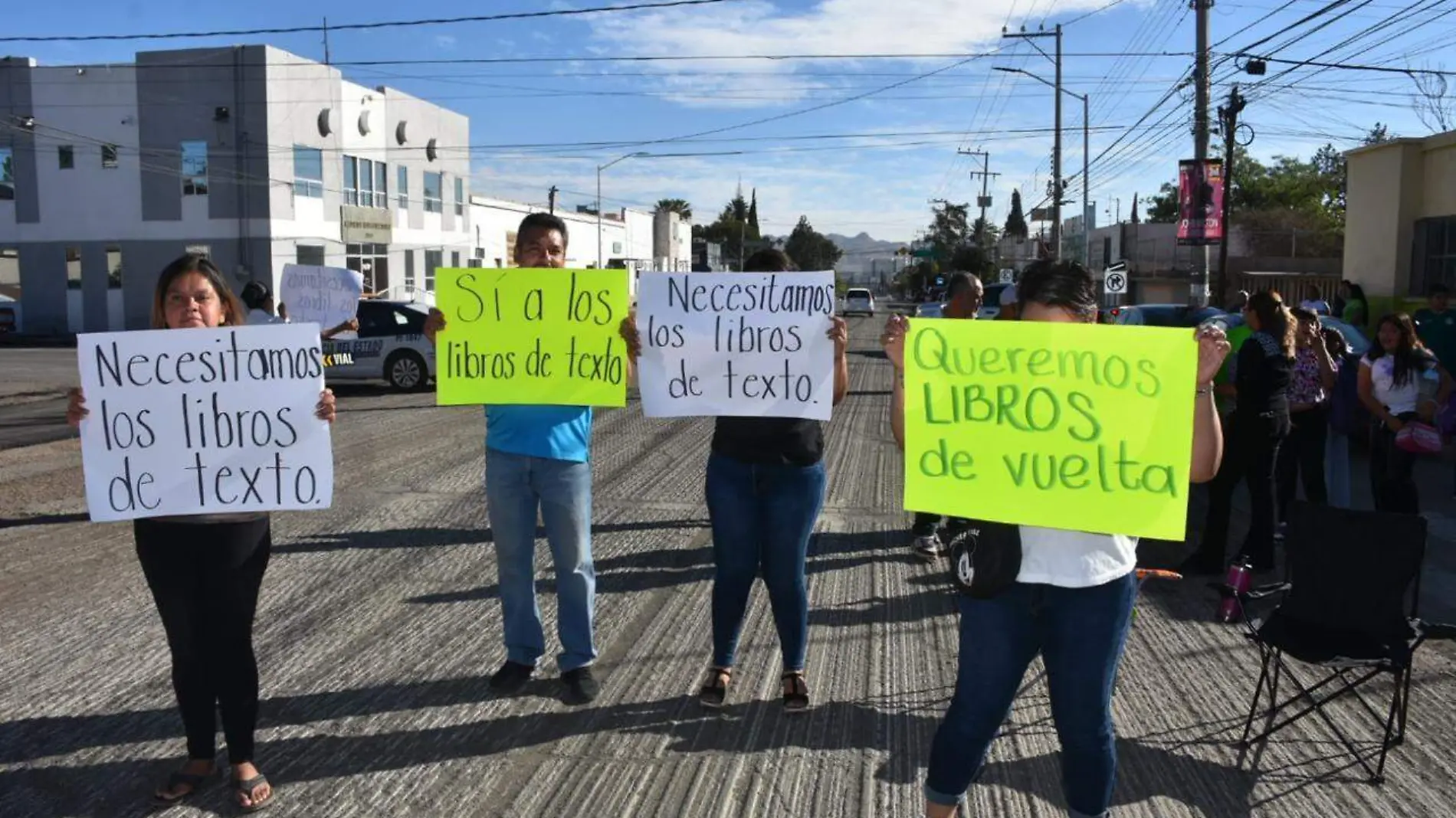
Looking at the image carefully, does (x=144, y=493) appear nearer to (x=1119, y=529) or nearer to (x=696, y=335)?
(x=696, y=335)

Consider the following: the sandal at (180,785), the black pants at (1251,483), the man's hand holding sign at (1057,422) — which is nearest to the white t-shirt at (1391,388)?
the black pants at (1251,483)

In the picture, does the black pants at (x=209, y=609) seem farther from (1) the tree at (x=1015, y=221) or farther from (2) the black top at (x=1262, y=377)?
(1) the tree at (x=1015, y=221)

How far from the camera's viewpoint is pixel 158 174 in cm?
3912

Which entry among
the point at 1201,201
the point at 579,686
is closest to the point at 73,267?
the point at 1201,201

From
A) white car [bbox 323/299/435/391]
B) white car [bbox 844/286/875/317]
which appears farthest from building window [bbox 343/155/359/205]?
white car [bbox 844/286/875/317]

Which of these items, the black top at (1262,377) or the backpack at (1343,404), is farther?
the backpack at (1343,404)

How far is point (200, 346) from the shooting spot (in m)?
3.89

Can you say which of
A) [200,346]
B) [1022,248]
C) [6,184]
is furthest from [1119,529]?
[1022,248]

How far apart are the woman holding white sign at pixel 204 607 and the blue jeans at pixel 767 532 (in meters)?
1.75

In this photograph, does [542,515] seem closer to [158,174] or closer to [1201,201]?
[1201,201]

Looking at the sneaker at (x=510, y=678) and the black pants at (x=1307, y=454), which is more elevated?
the black pants at (x=1307, y=454)

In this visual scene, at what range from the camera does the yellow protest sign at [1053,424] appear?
3172mm

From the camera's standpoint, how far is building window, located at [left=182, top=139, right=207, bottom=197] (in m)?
38.7

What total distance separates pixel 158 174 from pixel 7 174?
6.77 metres
